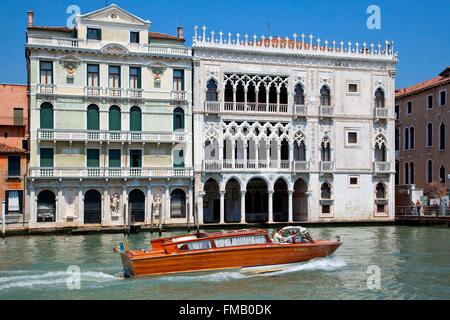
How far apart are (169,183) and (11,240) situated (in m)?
8.12

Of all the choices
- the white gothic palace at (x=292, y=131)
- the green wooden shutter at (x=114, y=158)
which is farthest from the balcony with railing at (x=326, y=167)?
the green wooden shutter at (x=114, y=158)

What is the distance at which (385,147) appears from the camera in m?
35.0

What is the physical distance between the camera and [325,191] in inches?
1339

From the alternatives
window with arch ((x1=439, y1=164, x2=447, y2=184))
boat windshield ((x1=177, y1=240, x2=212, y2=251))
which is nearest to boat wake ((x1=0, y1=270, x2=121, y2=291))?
boat windshield ((x1=177, y1=240, x2=212, y2=251))

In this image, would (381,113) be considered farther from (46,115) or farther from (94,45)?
(46,115)

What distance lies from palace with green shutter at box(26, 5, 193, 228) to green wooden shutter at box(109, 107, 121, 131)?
0.05m

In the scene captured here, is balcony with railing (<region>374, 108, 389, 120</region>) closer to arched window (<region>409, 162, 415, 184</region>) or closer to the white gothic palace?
the white gothic palace

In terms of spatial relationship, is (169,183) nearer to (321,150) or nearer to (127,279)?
(321,150)

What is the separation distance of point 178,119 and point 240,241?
15.8m

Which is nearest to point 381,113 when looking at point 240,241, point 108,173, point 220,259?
point 108,173

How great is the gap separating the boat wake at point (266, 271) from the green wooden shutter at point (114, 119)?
49.7ft

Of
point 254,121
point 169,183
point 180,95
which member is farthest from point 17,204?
point 254,121

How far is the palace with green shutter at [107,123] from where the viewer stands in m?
29.4

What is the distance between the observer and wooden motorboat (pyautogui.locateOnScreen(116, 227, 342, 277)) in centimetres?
1546
